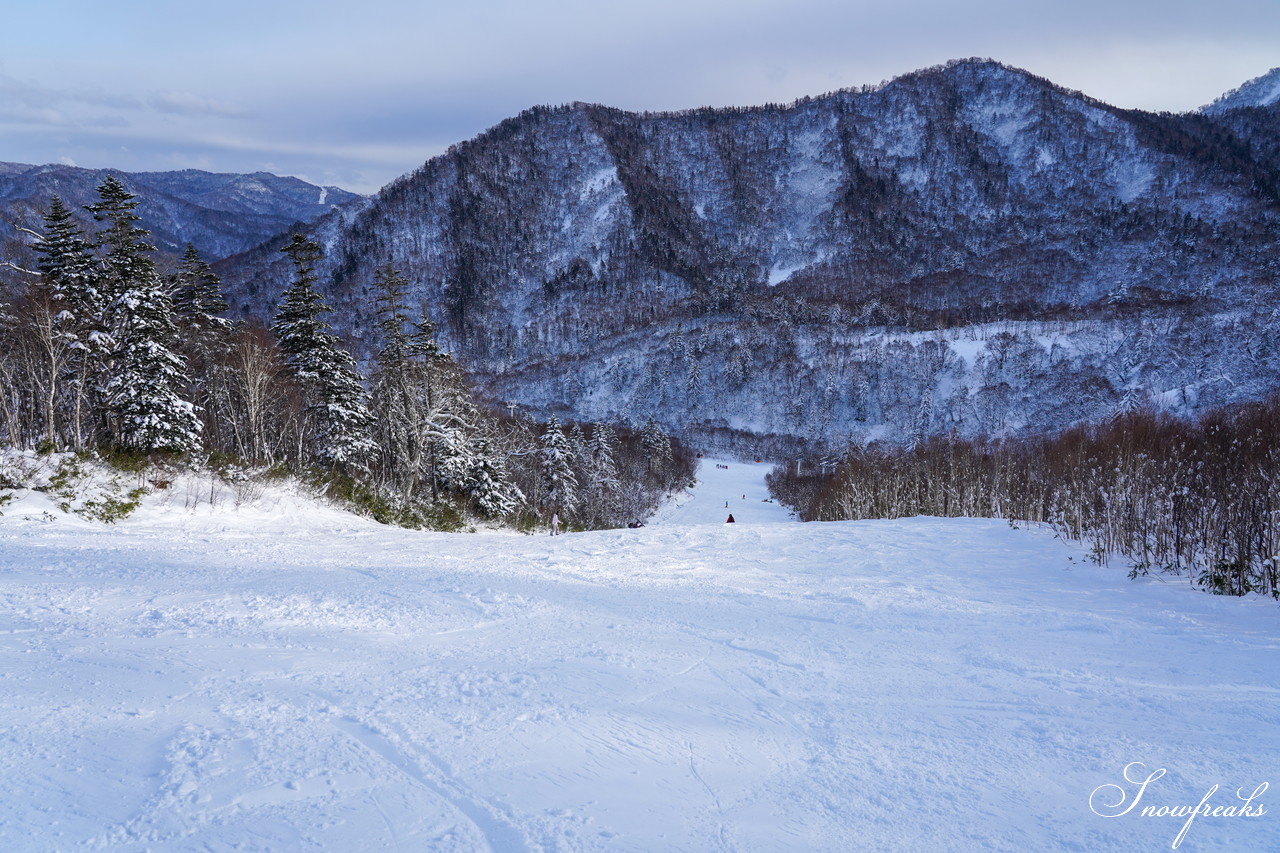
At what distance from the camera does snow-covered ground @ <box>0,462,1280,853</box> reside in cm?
335

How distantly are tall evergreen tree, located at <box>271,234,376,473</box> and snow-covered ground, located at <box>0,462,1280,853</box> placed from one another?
49.9 ft

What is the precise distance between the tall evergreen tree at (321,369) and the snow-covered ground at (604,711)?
15220mm

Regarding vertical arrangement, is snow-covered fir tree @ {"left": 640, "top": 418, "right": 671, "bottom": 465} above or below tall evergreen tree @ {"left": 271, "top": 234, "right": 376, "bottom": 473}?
below

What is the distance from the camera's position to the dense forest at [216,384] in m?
17.1

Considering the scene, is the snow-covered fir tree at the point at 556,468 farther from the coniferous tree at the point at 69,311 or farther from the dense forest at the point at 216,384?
the coniferous tree at the point at 69,311

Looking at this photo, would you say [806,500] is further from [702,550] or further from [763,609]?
[763,609]

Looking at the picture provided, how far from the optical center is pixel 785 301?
180 metres

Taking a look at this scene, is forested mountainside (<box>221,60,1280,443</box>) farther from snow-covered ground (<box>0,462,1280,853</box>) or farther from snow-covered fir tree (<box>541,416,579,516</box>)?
snow-covered ground (<box>0,462,1280,853</box>)

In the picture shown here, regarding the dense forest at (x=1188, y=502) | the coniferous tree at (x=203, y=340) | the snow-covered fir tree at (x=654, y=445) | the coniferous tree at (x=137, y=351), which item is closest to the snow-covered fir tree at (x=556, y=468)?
the coniferous tree at (x=203, y=340)

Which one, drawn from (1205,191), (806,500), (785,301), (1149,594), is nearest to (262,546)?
(1149,594)

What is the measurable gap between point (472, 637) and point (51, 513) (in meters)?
11.2

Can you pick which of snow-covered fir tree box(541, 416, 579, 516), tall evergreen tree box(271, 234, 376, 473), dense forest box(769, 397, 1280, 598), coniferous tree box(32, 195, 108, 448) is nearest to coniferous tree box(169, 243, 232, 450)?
tall evergreen tree box(271, 234, 376, 473)

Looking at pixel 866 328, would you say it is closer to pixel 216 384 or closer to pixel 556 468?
pixel 556 468

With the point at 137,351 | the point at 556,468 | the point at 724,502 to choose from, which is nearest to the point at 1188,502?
the point at 137,351
